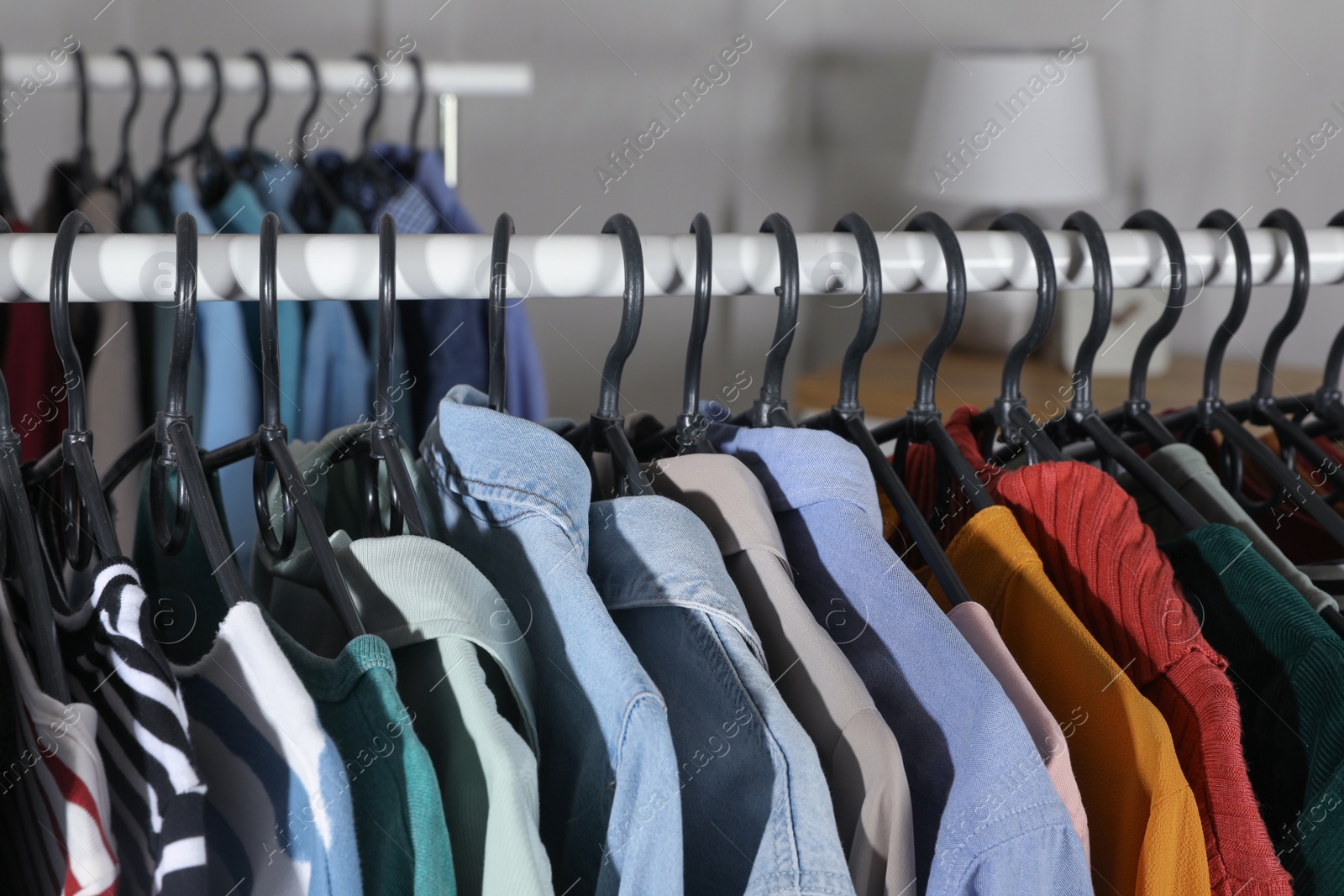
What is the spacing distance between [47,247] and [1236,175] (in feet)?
6.66

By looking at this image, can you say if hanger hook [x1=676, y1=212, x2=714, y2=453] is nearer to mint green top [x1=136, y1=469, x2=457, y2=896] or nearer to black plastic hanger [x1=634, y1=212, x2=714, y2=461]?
black plastic hanger [x1=634, y1=212, x2=714, y2=461]

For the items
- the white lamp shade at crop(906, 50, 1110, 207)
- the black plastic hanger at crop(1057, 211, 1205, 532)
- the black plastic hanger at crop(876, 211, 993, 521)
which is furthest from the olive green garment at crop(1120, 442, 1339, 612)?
the white lamp shade at crop(906, 50, 1110, 207)

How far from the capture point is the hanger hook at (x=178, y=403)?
1.61 feet

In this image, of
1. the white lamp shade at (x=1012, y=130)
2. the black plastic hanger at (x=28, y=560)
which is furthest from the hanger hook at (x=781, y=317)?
the white lamp shade at (x=1012, y=130)

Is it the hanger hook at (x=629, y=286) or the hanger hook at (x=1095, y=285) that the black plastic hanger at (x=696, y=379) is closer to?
the hanger hook at (x=629, y=286)

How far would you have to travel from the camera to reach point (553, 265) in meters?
0.54

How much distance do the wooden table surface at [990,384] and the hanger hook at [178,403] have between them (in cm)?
127

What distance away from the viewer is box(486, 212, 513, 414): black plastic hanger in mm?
521

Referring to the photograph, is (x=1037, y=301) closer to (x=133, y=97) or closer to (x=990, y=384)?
(x=133, y=97)

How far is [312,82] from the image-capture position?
1182mm

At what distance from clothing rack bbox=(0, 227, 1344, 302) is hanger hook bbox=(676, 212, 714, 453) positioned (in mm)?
12

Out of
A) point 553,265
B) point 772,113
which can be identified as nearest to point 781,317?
point 553,265

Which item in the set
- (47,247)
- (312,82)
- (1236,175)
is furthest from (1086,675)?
(1236,175)

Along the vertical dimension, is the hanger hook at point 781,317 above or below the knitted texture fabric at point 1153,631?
above
